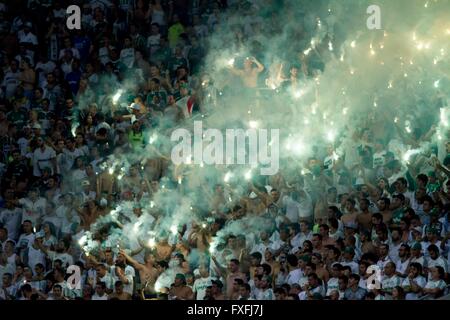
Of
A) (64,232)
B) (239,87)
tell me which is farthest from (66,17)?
(64,232)

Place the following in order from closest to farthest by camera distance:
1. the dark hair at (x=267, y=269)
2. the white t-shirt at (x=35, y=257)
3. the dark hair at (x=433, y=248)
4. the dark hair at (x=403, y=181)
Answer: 1. the dark hair at (x=433, y=248)
2. the dark hair at (x=267, y=269)
3. the dark hair at (x=403, y=181)
4. the white t-shirt at (x=35, y=257)

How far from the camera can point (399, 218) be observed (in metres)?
14.6

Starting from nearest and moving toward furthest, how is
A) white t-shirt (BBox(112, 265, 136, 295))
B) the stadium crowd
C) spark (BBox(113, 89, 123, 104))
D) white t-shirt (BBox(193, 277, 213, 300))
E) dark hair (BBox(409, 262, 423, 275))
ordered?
dark hair (BBox(409, 262, 423, 275)) < the stadium crowd < white t-shirt (BBox(193, 277, 213, 300)) < white t-shirt (BBox(112, 265, 136, 295)) < spark (BBox(113, 89, 123, 104))

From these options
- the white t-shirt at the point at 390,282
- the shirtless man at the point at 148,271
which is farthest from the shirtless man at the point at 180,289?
the white t-shirt at the point at 390,282

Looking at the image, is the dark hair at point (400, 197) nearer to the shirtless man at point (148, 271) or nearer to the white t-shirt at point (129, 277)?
the shirtless man at point (148, 271)

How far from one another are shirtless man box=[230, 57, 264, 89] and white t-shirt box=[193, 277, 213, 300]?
3938mm

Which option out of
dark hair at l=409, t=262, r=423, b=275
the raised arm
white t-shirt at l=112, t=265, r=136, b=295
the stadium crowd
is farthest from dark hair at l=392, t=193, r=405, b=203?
the raised arm

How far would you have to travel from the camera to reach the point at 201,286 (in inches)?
571

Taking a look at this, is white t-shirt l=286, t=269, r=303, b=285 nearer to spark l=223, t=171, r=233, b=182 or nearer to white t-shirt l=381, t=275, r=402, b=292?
white t-shirt l=381, t=275, r=402, b=292

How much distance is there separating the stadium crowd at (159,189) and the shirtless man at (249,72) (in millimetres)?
22

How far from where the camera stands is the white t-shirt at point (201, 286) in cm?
1442

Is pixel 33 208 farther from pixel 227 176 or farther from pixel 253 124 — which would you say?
pixel 253 124

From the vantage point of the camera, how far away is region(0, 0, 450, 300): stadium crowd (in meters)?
14.2
